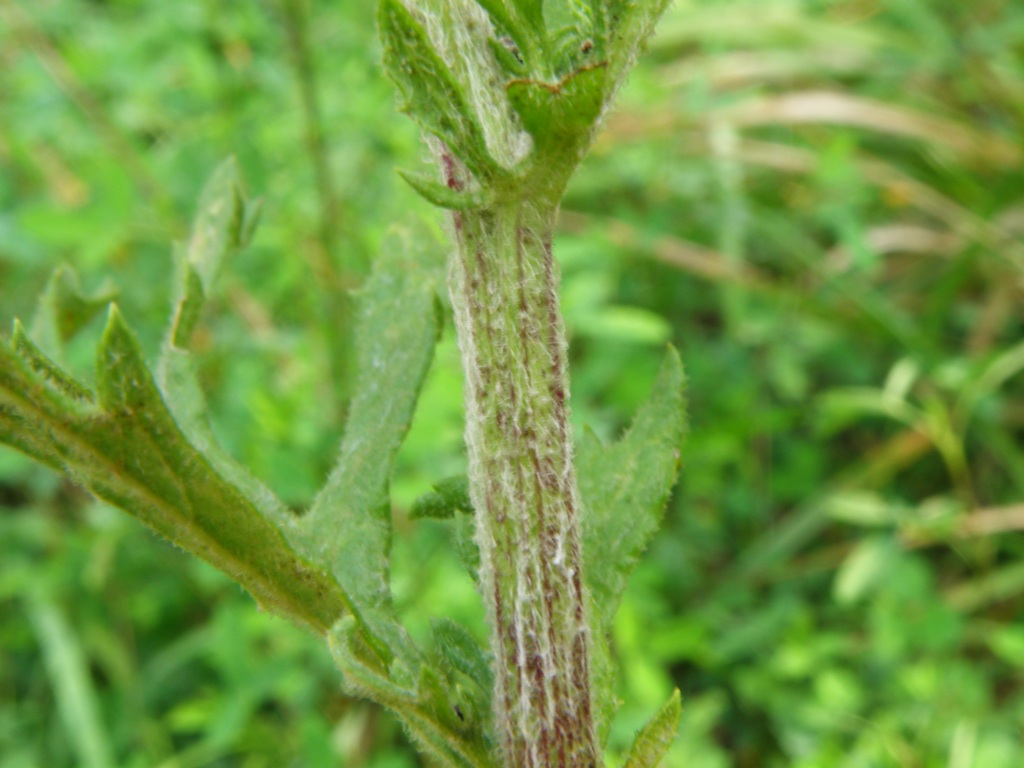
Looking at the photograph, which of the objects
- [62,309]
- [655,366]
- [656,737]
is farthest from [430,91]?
[655,366]

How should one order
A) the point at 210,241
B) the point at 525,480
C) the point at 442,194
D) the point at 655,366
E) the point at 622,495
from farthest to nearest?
1. the point at 655,366
2. the point at 210,241
3. the point at 622,495
4. the point at 525,480
5. the point at 442,194

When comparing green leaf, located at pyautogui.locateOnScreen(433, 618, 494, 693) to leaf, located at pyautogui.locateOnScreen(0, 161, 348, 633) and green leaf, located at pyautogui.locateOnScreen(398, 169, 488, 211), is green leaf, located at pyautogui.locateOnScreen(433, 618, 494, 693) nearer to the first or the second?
leaf, located at pyautogui.locateOnScreen(0, 161, 348, 633)

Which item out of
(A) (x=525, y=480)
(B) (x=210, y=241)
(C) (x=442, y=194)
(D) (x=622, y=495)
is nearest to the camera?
(C) (x=442, y=194)

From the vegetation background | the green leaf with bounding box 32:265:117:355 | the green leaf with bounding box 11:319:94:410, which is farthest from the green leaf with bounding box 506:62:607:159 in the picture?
the vegetation background

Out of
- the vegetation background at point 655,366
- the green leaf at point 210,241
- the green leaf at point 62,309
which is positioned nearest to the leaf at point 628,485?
the green leaf at point 210,241

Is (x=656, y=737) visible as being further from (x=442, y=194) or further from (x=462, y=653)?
(x=442, y=194)

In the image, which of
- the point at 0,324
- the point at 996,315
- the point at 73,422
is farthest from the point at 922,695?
the point at 0,324

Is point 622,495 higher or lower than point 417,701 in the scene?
lower
